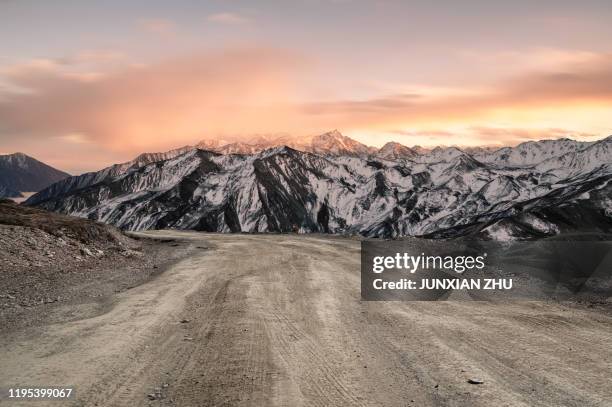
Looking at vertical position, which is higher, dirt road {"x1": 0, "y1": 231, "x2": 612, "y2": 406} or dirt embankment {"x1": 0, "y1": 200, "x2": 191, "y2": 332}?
dirt embankment {"x1": 0, "y1": 200, "x2": 191, "y2": 332}

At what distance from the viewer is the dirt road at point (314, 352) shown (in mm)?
8570

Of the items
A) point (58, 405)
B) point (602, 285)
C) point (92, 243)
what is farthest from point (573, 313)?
point (92, 243)

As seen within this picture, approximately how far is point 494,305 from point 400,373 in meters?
7.60

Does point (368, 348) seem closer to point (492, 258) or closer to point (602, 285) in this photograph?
point (602, 285)

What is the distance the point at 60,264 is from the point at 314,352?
53.2ft

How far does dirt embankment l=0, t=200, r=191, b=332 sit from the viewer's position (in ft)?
49.2

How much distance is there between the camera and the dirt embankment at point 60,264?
49.2 feet

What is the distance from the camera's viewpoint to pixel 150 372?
31.0 ft

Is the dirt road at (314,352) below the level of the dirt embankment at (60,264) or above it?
below

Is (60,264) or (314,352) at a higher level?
(60,264)

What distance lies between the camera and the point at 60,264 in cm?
2214

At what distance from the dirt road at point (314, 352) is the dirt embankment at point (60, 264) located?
1462 millimetres

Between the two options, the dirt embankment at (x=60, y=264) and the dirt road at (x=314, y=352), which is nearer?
the dirt road at (x=314, y=352)

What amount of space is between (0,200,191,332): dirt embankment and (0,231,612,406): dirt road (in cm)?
146
